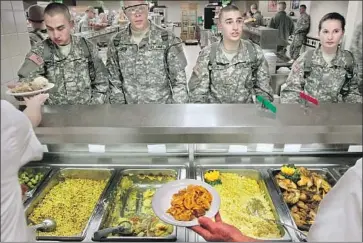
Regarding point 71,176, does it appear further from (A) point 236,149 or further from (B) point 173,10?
(B) point 173,10

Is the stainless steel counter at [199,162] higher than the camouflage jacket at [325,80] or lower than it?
lower

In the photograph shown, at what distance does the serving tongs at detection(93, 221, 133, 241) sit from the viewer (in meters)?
1.29

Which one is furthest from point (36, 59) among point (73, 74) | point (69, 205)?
point (69, 205)

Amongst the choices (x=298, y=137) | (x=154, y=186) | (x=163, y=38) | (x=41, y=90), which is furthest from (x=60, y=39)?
(x=298, y=137)

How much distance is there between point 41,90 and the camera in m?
1.21

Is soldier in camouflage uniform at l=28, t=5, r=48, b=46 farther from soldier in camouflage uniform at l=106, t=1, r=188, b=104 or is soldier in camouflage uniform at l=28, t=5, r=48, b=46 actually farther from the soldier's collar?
the soldier's collar

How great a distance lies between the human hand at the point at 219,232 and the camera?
3.19 feet

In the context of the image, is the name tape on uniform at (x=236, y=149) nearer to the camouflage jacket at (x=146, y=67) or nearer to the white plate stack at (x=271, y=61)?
the camouflage jacket at (x=146, y=67)

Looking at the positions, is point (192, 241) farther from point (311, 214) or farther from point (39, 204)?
point (39, 204)

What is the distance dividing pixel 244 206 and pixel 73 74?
1.71m

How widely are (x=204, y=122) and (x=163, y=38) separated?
1.54 meters

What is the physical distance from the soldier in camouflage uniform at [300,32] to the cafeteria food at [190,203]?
2.90 metres

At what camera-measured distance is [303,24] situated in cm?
414

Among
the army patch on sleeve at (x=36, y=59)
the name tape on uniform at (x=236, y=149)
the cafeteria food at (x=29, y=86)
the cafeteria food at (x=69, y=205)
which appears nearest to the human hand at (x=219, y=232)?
the cafeteria food at (x=69, y=205)
